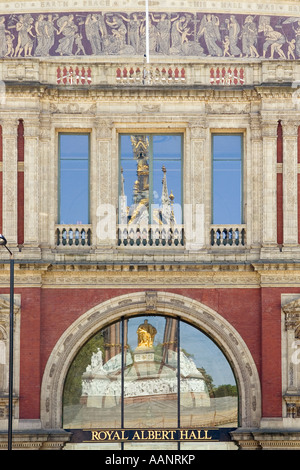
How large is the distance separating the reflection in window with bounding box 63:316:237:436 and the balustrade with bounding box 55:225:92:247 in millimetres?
2594

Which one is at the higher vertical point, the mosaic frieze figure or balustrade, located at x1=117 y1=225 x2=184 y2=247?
the mosaic frieze figure

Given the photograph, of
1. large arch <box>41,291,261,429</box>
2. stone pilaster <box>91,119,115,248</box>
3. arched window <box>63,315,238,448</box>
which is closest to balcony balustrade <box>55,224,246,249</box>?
stone pilaster <box>91,119,115,248</box>

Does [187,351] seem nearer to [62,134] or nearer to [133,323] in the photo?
[133,323]

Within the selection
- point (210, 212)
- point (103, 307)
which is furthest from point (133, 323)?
point (210, 212)

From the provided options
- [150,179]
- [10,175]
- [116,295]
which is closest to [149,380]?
[116,295]

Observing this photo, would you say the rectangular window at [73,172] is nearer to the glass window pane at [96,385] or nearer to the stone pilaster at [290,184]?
the glass window pane at [96,385]

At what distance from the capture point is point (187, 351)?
148ft

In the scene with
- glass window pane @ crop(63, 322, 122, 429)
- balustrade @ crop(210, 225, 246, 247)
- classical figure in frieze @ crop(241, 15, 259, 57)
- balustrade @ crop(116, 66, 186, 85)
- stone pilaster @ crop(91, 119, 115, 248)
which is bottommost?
glass window pane @ crop(63, 322, 122, 429)

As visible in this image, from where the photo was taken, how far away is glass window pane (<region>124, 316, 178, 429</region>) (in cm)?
4469

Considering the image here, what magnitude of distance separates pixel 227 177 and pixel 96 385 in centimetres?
716

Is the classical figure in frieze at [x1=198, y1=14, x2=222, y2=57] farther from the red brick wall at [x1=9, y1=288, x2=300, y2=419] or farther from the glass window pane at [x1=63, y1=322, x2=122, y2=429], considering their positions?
the glass window pane at [x1=63, y1=322, x2=122, y2=429]

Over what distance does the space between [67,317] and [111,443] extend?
3800 millimetres

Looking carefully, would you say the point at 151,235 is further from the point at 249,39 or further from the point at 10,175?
the point at 249,39

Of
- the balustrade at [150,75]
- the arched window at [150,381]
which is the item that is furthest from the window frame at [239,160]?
the arched window at [150,381]
